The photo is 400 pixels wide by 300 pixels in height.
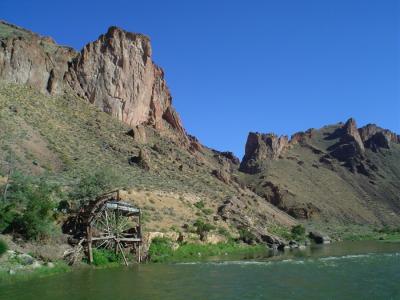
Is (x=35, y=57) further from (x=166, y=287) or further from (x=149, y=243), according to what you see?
(x=166, y=287)

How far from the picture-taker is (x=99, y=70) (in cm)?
A: 8338

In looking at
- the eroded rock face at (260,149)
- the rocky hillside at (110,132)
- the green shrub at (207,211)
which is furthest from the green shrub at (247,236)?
the eroded rock face at (260,149)

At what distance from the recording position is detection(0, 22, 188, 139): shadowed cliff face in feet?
230

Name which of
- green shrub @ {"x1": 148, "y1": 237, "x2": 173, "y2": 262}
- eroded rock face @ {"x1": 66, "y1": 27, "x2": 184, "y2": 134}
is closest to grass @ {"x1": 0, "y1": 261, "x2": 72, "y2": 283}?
green shrub @ {"x1": 148, "y1": 237, "x2": 173, "y2": 262}

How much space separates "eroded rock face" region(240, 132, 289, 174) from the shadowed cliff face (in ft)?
113

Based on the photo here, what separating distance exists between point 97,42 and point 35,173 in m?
40.7

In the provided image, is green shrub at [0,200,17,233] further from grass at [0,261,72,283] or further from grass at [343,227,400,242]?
grass at [343,227,400,242]

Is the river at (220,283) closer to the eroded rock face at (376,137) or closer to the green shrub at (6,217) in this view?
the green shrub at (6,217)

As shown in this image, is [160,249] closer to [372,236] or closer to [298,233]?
[298,233]

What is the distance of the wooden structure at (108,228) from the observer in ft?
113

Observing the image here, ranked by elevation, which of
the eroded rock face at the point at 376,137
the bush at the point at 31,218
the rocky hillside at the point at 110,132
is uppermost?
the eroded rock face at the point at 376,137

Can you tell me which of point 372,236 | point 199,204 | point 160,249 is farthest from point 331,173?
point 160,249

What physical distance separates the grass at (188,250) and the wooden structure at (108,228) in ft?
7.67

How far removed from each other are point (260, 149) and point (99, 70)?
63893 millimetres
